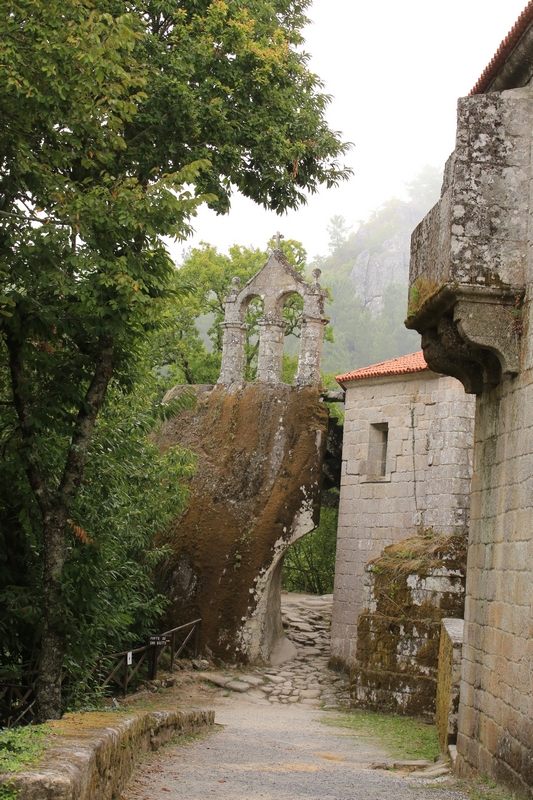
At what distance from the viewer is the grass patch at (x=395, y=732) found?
32.7 feet

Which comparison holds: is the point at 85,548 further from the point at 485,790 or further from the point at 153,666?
the point at 153,666

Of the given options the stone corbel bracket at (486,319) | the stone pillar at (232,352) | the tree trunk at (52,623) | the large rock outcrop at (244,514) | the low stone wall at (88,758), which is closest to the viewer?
the low stone wall at (88,758)

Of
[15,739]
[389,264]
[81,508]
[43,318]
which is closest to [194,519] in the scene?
[81,508]

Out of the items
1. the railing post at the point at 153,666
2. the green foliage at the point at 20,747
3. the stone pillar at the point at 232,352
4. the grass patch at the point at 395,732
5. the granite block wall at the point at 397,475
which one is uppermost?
the stone pillar at the point at 232,352

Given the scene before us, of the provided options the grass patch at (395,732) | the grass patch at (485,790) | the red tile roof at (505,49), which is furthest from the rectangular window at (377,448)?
the grass patch at (485,790)

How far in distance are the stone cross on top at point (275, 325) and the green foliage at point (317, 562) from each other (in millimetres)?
11264

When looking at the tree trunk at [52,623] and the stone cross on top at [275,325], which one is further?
the stone cross on top at [275,325]

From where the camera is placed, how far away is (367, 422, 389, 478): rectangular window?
1788cm

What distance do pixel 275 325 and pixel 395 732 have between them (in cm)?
942

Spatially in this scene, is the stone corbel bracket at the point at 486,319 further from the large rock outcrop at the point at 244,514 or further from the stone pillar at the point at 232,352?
the stone pillar at the point at 232,352

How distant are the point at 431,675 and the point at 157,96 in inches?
366

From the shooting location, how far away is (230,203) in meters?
13.2

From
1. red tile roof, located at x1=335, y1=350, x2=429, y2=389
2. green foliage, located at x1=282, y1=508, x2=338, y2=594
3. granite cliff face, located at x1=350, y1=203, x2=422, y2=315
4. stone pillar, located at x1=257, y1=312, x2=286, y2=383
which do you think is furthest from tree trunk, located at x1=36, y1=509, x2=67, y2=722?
granite cliff face, located at x1=350, y1=203, x2=422, y2=315

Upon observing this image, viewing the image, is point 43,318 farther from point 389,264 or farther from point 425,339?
point 389,264
